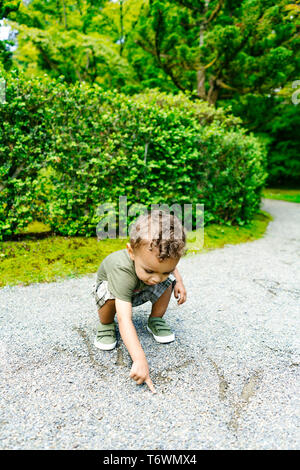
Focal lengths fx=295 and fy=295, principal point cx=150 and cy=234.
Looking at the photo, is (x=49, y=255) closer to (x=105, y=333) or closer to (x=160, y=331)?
(x=105, y=333)

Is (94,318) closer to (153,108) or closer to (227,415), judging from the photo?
(227,415)

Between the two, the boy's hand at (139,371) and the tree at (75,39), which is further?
the tree at (75,39)

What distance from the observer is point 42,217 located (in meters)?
4.18

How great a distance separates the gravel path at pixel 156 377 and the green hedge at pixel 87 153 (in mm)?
1469

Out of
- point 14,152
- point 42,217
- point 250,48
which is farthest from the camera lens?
point 250,48

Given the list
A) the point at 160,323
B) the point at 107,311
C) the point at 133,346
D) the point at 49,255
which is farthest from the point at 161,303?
the point at 49,255

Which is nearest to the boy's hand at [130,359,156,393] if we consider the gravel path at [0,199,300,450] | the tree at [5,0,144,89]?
the gravel path at [0,199,300,450]

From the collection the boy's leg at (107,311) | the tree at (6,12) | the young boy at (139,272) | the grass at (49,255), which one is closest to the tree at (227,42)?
the tree at (6,12)

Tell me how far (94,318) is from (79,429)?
1.15m

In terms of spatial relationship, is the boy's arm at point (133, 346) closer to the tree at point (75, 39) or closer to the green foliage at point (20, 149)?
the green foliage at point (20, 149)

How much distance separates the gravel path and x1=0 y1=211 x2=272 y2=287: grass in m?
0.28

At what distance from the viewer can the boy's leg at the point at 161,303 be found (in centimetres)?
214

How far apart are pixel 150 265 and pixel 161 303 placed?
665mm

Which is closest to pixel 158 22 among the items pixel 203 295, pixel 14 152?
pixel 14 152
